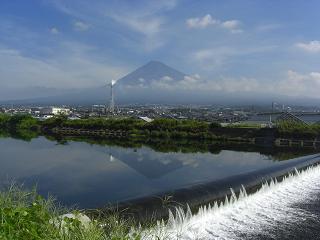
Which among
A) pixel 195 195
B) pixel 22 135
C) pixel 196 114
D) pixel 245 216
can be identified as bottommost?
pixel 22 135

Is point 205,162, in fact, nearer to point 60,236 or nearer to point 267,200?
point 267,200

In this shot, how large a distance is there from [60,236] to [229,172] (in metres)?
12.4

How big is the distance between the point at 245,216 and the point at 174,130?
24404 mm

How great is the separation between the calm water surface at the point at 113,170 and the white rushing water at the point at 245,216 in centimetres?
140

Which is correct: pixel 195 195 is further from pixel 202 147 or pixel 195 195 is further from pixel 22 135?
→ pixel 22 135

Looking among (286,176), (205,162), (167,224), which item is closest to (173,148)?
(205,162)

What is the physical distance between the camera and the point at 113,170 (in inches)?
567

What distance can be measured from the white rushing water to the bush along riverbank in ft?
59.3

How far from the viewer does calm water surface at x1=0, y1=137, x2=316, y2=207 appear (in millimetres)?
10234

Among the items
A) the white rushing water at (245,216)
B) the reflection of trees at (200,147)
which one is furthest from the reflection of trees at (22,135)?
the white rushing water at (245,216)

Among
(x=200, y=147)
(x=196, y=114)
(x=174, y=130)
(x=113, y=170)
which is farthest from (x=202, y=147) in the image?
(x=196, y=114)

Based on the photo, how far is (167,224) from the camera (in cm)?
524

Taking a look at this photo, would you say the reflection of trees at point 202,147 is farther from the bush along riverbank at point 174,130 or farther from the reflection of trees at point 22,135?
the reflection of trees at point 22,135

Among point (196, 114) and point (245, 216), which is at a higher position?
point (245, 216)
